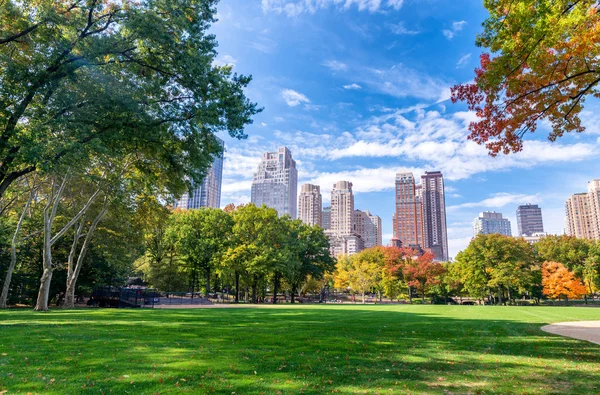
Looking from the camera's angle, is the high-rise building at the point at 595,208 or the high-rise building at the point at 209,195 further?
the high-rise building at the point at 595,208

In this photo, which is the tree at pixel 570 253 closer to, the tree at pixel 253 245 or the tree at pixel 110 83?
the tree at pixel 253 245

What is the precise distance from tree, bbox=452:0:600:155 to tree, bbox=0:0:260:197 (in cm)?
805

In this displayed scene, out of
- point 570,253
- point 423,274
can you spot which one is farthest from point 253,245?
point 570,253

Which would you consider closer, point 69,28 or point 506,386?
point 506,386

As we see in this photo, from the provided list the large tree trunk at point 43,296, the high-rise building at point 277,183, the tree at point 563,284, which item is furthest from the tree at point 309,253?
the high-rise building at point 277,183

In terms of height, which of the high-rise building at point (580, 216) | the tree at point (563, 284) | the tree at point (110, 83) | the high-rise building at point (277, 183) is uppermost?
the high-rise building at point (277, 183)

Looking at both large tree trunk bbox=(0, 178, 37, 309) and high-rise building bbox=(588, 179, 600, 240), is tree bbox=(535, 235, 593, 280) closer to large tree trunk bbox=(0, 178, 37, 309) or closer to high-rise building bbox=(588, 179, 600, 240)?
large tree trunk bbox=(0, 178, 37, 309)

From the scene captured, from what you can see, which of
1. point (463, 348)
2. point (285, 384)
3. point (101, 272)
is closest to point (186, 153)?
point (285, 384)

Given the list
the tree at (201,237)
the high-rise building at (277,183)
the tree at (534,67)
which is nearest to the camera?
the tree at (534,67)

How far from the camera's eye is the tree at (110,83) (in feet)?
34.2

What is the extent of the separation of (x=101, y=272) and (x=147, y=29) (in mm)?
26888

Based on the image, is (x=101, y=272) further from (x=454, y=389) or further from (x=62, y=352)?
(x=454, y=389)

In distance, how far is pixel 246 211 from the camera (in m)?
43.0

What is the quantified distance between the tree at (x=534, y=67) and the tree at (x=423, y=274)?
55.6 meters
